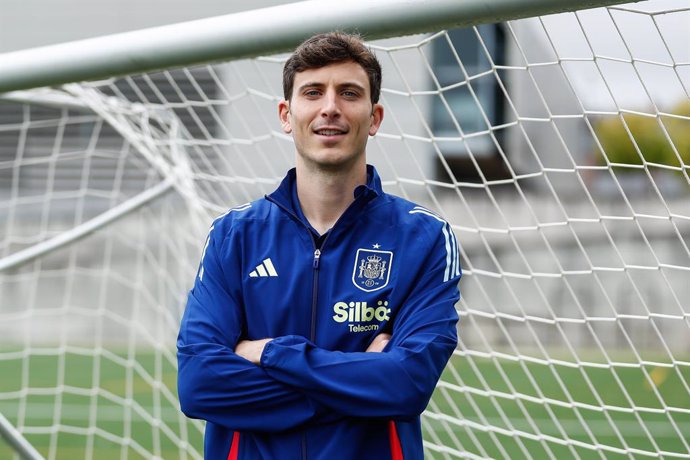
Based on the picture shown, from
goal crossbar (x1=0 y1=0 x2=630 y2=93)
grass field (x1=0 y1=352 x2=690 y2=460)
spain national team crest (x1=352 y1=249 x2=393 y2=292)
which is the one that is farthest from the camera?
grass field (x1=0 y1=352 x2=690 y2=460)

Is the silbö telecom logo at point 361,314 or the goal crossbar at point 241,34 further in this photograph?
the goal crossbar at point 241,34

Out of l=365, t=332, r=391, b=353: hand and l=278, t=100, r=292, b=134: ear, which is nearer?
l=365, t=332, r=391, b=353: hand

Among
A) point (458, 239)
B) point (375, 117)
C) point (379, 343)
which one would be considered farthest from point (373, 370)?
point (458, 239)

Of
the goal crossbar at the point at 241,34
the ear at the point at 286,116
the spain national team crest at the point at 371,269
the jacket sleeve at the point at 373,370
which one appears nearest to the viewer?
the jacket sleeve at the point at 373,370

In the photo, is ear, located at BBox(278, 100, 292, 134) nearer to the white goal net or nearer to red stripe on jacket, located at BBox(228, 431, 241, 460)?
red stripe on jacket, located at BBox(228, 431, 241, 460)

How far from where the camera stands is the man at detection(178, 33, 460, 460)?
1924 mm

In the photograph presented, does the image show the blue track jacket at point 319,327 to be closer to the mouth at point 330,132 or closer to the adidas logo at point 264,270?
the adidas logo at point 264,270

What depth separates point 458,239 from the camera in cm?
A: 654

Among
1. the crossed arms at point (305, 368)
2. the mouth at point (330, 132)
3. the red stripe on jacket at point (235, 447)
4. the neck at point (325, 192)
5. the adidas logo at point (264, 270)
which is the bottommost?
the red stripe on jacket at point (235, 447)

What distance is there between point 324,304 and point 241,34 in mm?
896

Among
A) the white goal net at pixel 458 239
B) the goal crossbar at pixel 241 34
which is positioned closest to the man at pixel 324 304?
the goal crossbar at pixel 241 34

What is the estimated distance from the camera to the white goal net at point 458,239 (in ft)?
10.2

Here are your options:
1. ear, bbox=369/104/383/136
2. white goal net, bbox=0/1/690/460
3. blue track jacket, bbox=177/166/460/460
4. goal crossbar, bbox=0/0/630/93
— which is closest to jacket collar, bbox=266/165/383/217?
blue track jacket, bbox=177/166/460/460

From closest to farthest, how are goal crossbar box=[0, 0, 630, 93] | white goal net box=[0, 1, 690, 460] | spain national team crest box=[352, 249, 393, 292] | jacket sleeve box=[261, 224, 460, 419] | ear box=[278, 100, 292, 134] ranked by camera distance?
1. jacket sleeve box=[261, 224, 460, 419]
2. spain national team crest box=[352, 249, 393, 292]
3. ear box=[278, 100, 292, 134]
4. goal crossbar box=[0, 0, 630, 93]
5. white goal net box=[0, 1, 690, 460]
